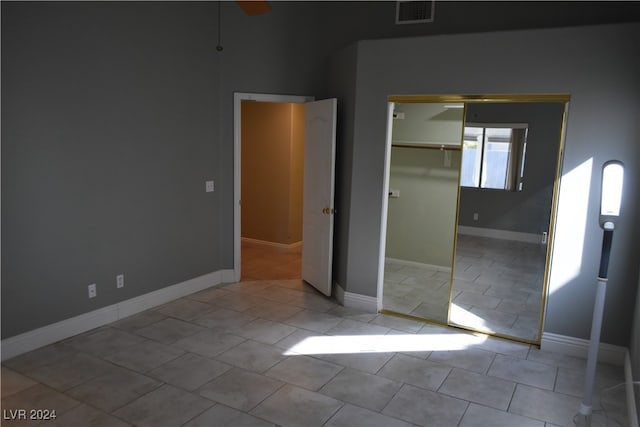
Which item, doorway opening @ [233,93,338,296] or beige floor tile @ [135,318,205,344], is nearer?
beige floor tile @ [135,318,205,344]

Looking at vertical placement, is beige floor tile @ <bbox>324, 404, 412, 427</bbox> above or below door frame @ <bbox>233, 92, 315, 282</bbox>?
below

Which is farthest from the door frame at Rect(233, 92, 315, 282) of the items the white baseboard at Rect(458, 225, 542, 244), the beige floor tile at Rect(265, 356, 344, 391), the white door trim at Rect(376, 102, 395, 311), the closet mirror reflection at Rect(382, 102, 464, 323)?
the white baseboard at Rect(458, 225, 542, 244)

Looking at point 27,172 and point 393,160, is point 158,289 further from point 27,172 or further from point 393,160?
point 393,160

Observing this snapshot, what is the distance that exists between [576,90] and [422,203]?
2.25m

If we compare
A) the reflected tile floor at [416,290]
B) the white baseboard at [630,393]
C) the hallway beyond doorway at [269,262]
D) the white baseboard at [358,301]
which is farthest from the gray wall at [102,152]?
the white baseboard at [630,393]

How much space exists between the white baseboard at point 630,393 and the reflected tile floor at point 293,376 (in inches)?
2.6

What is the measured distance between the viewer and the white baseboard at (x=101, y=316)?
3.60 metres

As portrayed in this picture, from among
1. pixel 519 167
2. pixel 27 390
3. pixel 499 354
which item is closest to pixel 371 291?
pixel 499 354

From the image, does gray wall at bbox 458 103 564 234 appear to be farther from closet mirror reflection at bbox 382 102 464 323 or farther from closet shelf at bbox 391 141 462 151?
closet shelf at bbox 391 141 462 151

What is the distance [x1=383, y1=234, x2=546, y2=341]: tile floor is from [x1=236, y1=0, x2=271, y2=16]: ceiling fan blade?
3116mm

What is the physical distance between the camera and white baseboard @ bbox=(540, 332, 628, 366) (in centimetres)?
374

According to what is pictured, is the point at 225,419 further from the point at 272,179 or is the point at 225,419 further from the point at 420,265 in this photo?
the point at 272,179

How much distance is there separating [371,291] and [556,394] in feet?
6.17

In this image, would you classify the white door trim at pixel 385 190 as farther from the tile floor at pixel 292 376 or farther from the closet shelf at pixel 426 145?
the closet shelf at pixel 426 145
